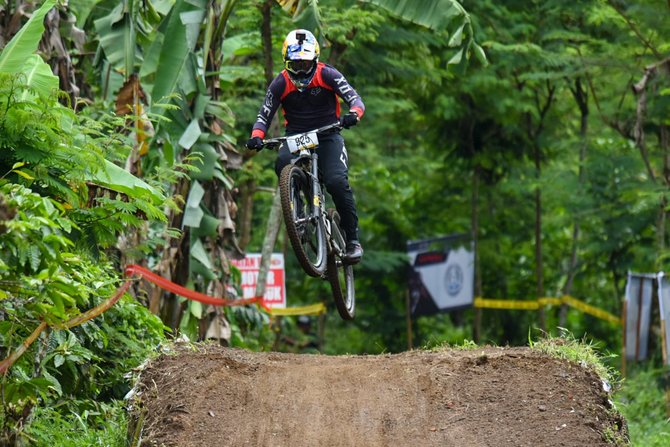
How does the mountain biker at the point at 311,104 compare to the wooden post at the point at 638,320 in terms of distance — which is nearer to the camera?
the mountain biker at the point at 311,104

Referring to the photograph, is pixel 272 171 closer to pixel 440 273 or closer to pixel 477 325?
pixel 440 273

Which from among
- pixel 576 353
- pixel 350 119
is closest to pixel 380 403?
pixel 576 353

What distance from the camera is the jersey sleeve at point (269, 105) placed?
991cm

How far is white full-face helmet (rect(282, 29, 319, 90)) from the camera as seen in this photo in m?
9.56

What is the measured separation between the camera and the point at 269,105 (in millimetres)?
9961

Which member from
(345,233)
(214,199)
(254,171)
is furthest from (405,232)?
(345,233)

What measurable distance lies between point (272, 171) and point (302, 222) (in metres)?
9.82

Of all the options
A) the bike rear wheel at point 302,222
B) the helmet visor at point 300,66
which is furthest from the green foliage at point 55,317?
the helmet visor at point 300,66

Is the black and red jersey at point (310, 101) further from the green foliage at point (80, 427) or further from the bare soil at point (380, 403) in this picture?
the green foliage at point (80, 427)

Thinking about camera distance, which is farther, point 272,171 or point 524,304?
point 524,304

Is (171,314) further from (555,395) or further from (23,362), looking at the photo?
(555,395)

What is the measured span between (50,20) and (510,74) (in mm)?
11786

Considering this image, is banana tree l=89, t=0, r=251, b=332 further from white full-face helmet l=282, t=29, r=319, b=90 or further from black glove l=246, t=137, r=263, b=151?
white full-face helmet l=282, t=29, r=319, b=90

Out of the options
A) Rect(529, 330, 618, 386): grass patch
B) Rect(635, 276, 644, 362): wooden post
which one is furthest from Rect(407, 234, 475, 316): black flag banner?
Rect(529, 330, 618, 386): grass patch
